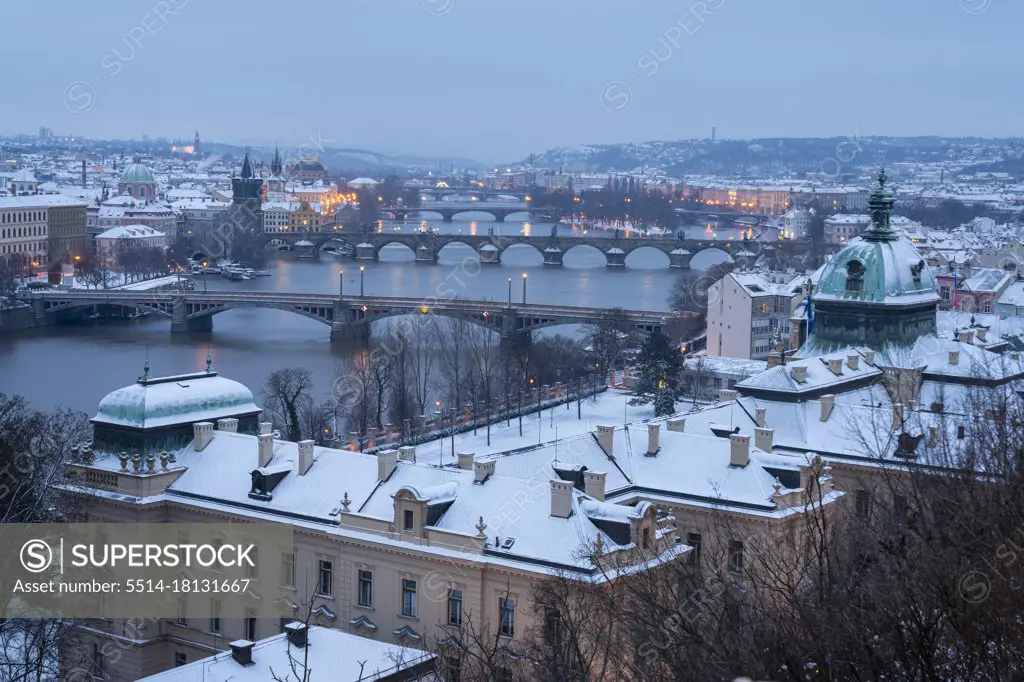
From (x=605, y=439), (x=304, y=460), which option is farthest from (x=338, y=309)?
(x=304, y=460)

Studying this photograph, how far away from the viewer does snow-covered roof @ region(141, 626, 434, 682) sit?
41.0 ft

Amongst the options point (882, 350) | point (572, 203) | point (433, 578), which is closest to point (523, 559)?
point (433, 578)

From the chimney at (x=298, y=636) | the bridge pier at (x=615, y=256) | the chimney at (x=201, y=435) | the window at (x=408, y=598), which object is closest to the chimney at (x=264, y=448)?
the chimney at (x=201, y=435)

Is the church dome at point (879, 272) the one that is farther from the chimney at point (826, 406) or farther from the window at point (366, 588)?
the window at point (366, 588)

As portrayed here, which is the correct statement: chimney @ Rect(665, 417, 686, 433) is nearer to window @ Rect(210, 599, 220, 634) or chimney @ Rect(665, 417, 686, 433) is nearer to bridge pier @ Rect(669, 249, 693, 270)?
window @ Rect(210, 599, 220, 634)

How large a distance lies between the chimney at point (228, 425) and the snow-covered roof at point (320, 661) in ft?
16.9

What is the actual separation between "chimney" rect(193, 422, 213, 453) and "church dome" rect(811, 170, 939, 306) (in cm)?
1054

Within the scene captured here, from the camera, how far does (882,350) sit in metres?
23.8

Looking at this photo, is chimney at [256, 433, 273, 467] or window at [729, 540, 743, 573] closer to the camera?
window at [729, 540, 743, 573]

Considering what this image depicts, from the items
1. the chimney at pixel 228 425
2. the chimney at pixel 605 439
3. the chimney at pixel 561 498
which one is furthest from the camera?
the chimney at pixel 228 425

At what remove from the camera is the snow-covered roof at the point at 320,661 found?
12.5 metres

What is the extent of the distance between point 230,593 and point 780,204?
122 metres

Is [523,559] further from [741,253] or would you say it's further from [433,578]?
[741,253]

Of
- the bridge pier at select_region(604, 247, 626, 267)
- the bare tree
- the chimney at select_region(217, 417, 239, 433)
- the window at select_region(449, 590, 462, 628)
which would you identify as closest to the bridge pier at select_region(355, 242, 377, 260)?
the bridge pier at select_region(604, 247, 626, 267)
